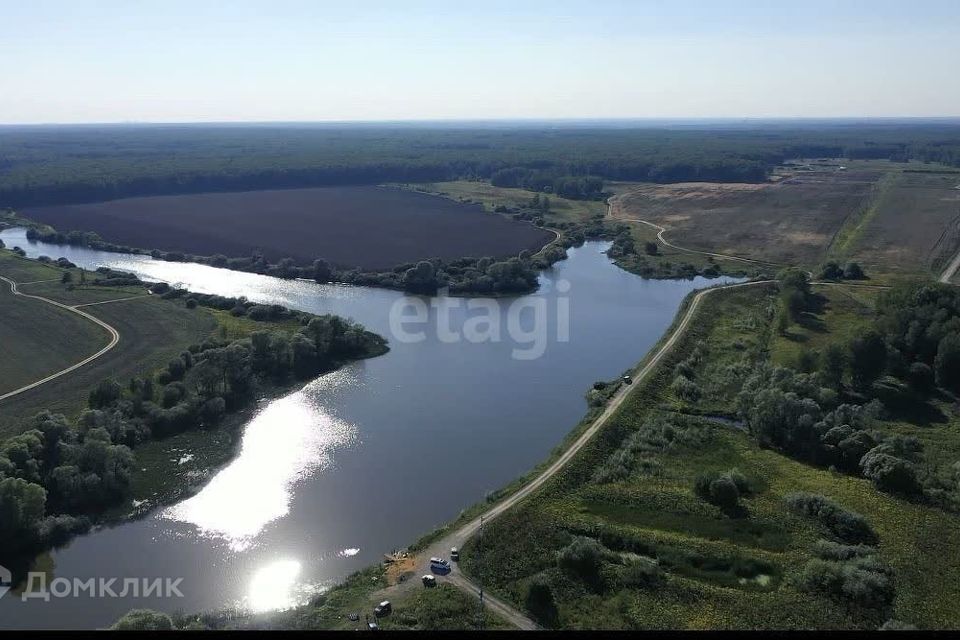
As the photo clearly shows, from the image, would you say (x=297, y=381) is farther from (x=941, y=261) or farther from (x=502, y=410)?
(x=941, y=261)

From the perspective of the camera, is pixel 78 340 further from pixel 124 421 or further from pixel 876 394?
pixel 876 394

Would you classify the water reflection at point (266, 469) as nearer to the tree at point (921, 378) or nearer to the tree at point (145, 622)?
the tree at point (145, 622)

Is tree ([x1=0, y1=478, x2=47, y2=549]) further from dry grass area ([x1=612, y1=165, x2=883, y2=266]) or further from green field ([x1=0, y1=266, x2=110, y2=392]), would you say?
dry grass area ([x1=612, y1=165, x2=883, y2=266])

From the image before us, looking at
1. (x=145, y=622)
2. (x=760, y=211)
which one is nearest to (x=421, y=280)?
(x=145, y=622)

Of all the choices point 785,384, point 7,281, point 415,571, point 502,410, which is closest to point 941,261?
point 785,384

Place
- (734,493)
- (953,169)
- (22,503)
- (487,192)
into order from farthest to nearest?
(953,169)
(487,192)
(734,493)
(22,503)

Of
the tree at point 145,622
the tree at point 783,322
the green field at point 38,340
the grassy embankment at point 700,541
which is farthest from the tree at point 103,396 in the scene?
the tree at point 783,322
